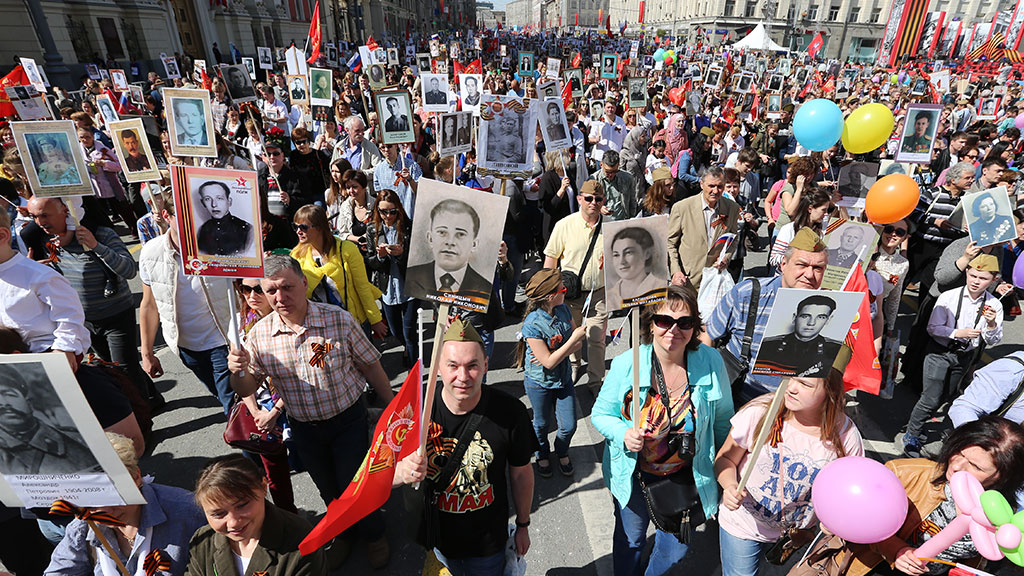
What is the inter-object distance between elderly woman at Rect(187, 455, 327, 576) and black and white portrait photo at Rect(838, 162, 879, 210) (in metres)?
6.33

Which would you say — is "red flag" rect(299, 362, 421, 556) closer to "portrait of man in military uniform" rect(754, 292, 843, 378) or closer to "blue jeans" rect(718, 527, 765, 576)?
"portrait of man in military uniform" rect(754, 292, 843, 378)

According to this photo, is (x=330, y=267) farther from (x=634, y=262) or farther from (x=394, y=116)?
(x=394, y=116)

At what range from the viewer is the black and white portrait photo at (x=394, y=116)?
6.32 meters

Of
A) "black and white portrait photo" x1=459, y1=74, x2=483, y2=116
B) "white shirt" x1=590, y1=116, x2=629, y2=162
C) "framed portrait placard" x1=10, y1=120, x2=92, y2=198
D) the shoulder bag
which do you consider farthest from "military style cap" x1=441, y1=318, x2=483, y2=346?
"black and white portrait photo" x1=459, y1=74, x2=483, y2=116

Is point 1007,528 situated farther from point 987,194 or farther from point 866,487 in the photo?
point 987,194

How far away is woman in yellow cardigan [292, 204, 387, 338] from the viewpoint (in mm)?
3826

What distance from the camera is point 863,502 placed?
75.6 inches

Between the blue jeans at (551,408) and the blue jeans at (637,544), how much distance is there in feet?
3.05

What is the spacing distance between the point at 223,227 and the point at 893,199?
4.91m

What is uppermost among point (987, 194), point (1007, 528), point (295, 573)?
point (987, 194)

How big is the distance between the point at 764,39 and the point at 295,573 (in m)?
40.4

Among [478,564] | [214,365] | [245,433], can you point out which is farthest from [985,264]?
[214,365]

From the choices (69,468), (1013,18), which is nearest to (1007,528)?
(69,468)

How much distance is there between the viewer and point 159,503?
2.09 metres
